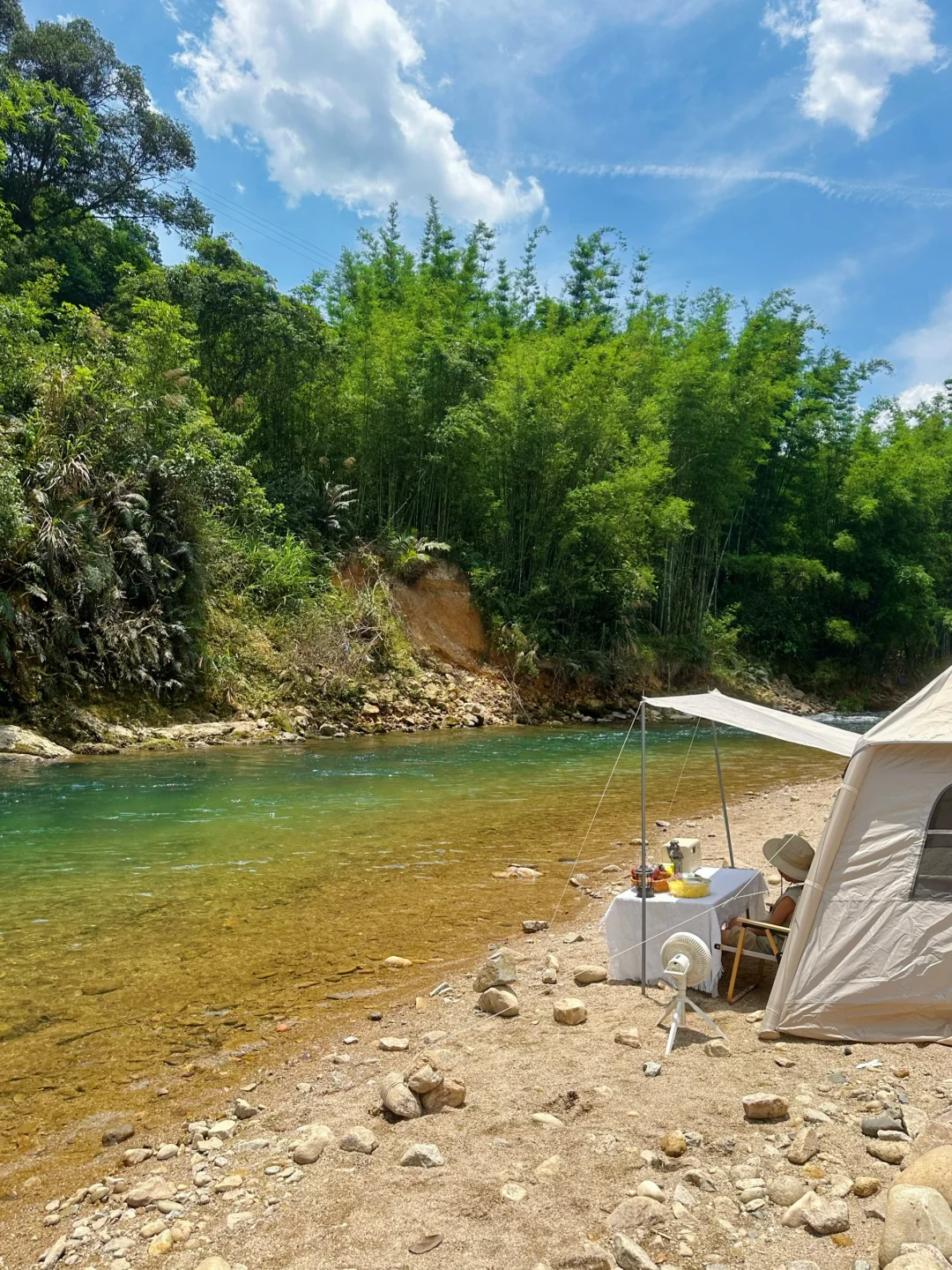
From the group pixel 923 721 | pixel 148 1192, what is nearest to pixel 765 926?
pixel 923 721

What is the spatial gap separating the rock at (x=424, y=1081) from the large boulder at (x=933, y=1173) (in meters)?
1.68

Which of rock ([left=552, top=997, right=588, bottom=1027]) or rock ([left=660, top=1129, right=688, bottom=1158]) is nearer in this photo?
rock ([left=660, top=1129, right=688, bottom=1158])

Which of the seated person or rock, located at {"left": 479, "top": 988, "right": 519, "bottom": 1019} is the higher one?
the seated person

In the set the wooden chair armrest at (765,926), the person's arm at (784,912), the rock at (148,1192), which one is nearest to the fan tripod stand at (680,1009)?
the wooden chair armrest at (765,926)

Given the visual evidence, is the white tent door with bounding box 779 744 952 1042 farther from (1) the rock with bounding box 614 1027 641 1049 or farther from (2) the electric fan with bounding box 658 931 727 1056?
(1) the rock with bounding box 614 1027 641 1049

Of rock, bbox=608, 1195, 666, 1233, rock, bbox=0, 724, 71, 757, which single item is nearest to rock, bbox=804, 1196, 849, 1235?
rock, bbox=608, 1195, 666, 1233

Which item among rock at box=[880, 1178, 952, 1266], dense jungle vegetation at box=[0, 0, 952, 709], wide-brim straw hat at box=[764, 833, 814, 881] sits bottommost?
rock at box=[880, 1178, 952, 1266]

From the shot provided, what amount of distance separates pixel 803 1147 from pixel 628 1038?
1126 millimetres

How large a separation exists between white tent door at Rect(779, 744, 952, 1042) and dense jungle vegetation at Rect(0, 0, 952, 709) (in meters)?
12.1

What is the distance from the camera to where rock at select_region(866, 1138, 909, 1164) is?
2697mm

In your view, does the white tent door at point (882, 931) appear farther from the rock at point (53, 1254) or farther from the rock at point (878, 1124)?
the rock at point (53, 1254)

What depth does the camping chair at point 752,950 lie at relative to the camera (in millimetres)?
4359

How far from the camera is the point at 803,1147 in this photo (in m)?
2.76

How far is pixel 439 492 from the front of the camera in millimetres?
23078
